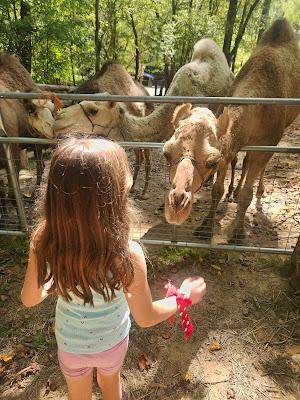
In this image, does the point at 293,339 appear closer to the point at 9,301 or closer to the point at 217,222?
→ the point at 217,222

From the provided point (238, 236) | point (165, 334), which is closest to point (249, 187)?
point (238, 236)

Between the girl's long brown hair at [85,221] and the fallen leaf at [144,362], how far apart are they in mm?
1525

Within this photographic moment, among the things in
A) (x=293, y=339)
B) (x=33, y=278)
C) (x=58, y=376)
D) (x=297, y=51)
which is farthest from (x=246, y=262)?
(x=297, y=51)

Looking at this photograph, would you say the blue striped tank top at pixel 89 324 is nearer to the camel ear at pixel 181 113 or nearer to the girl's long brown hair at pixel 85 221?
the girl's long brown hair at pixel 85 221

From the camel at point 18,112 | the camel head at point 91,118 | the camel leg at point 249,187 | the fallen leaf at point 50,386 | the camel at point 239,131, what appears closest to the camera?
the fallen leaf at point 50,386

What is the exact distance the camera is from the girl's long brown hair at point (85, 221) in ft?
4.47

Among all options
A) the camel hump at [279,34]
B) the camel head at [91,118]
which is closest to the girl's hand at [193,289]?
the camel head at [91,118]

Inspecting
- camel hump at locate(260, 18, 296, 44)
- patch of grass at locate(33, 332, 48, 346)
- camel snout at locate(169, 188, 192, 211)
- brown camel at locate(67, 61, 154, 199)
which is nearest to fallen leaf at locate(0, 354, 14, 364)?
patch of grass at locate(33, 332, 48, 346)

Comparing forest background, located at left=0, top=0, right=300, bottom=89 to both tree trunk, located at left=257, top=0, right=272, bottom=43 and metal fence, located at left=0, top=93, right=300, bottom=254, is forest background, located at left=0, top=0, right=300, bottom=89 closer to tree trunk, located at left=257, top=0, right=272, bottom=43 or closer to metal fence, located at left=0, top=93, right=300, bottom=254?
tree trunk, located at left=257, top=0, right=272, bottom=43

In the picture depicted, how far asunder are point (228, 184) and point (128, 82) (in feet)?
8.45

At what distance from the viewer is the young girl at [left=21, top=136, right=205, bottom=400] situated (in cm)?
138

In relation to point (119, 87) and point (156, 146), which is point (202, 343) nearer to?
point (156, 146)

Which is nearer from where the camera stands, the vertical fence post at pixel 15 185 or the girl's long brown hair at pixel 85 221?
the girl's long brown hair at pixel 85 221

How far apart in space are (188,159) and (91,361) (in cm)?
185
